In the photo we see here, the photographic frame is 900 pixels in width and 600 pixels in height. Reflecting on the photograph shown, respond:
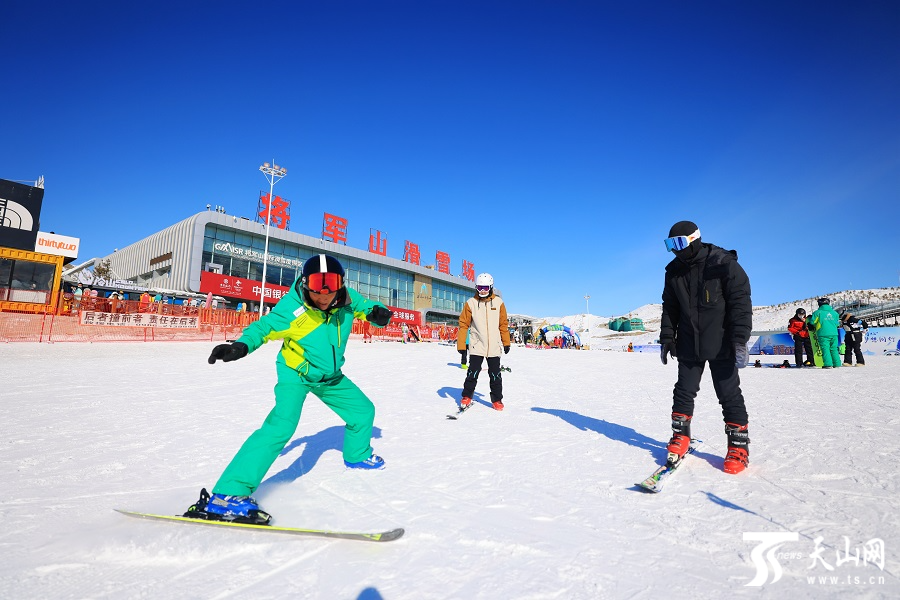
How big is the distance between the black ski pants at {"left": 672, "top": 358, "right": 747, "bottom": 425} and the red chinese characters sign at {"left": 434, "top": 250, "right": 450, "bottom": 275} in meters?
52.6

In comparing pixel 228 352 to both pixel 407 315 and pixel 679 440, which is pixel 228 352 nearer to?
pixel 679 440

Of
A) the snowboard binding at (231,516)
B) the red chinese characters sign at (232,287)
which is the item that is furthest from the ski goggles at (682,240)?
the red chinese characters sign at (232,287)

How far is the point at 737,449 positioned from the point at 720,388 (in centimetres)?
45

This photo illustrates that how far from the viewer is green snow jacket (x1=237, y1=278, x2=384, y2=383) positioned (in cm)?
268

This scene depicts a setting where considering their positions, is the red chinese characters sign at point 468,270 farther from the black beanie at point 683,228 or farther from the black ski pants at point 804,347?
the black beanie at point 683,228

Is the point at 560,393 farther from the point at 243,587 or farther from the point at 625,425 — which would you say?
the point at 243,587

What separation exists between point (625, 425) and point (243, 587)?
4.14m

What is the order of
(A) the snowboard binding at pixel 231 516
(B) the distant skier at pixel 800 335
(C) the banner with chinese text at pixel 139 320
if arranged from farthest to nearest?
1. (C) the banner with chinese text at pixel 139 320
2. (B) the distant skier at pixel 800 335
3. (A) the snowboard binding at pixel 231 516

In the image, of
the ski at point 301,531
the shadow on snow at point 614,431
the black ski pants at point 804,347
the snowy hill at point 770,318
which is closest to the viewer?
the ski at point 301,531

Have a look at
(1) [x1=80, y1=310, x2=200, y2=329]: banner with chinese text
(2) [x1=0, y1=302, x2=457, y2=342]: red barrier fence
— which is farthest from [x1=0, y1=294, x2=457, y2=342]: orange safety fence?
(1) [x1=80, y1=310, x2=200, y2=329]: banner with chinese text

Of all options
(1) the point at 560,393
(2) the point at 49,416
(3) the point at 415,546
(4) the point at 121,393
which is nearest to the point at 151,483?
(3) the point at 415,546

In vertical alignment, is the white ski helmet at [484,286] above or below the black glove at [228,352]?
above

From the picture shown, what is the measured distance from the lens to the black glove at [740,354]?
127 inches

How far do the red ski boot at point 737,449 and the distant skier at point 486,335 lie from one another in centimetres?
292
